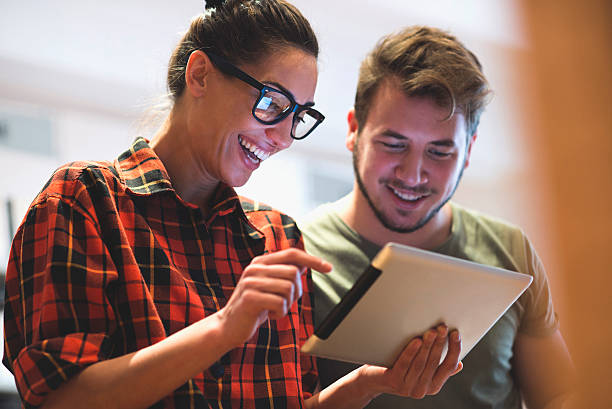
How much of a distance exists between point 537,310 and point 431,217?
0.38m

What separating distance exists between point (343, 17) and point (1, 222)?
6.94 ft

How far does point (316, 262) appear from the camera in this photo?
0.96 m

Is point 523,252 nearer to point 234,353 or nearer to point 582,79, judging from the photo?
point 234,353

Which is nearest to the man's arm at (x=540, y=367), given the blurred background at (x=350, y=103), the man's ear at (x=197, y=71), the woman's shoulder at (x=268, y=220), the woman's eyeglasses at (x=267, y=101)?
the blurred background at (x=350, y=103)

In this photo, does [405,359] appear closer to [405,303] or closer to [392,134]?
[405,303]

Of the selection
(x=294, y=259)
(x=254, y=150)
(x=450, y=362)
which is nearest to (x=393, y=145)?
(x=254, y=150)

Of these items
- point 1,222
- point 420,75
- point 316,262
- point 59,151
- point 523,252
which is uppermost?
point 420,75

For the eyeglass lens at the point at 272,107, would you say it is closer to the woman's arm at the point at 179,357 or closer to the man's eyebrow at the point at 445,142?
the woman's arm at the point at 179,357

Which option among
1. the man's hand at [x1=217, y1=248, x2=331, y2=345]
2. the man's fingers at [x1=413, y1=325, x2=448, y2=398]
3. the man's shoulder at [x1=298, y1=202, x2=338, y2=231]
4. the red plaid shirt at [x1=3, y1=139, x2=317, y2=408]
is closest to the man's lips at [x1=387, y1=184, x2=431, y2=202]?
the man's shoulder at [x1=298, y1=202, x2=338, y2=231]

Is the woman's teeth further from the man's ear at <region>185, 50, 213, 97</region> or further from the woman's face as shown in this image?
the man's ear at <region>185, 50, 213, 97</region>

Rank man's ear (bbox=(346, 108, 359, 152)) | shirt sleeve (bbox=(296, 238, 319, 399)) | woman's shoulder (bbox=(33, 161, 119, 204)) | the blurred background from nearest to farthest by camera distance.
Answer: the blurred background, woman's shoulder (bbox=(33, 161, 119, 204)), shirt sleeve (bbox=(296, 238, 319, 399)), man's ear (bbox=(346, 108, 359, 152))

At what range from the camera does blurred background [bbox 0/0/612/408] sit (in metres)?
0.40

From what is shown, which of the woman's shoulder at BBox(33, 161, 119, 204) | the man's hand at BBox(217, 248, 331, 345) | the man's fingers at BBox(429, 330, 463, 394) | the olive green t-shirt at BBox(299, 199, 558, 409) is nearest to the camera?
the man's hand at BBox(217, 248, 331, 345)

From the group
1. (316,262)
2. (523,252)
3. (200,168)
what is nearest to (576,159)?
(316,262)
